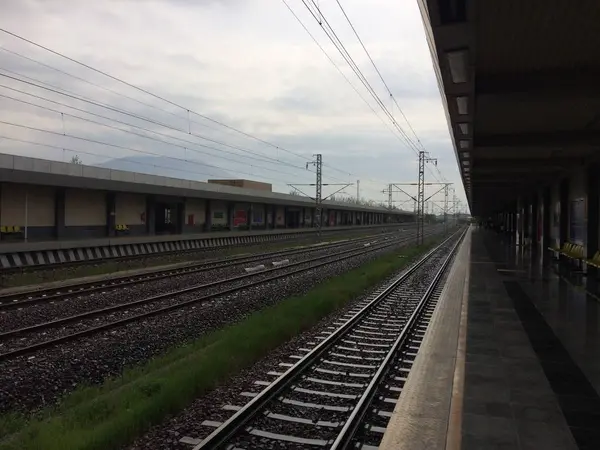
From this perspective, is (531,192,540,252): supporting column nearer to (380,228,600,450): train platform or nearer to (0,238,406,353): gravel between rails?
(380,228,600,450): train platform

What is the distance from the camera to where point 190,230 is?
119 feet

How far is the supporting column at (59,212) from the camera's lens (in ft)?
77.8

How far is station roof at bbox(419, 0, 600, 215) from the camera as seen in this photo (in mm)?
5883

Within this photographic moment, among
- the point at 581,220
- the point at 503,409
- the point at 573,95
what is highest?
the point at 573,95

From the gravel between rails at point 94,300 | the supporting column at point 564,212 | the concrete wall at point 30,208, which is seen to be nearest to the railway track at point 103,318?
the gravel between rails at point 94,300

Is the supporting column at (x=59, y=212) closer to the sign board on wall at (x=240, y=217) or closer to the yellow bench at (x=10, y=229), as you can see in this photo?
the yellow bench at (x=10, y=229)

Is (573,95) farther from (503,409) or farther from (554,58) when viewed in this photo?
(503,409)

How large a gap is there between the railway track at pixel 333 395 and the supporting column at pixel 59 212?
58.1 ft

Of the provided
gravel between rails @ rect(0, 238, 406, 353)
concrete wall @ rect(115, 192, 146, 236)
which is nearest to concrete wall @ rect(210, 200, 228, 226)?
concrete wall @ rect(115, 192, 146, 236)

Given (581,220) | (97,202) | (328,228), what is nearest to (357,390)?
(581,220)

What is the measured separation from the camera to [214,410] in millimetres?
5828

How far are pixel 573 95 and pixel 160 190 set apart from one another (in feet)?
78.5

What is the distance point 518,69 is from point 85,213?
73.7 ft

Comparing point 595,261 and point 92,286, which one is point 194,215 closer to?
point 92,286
